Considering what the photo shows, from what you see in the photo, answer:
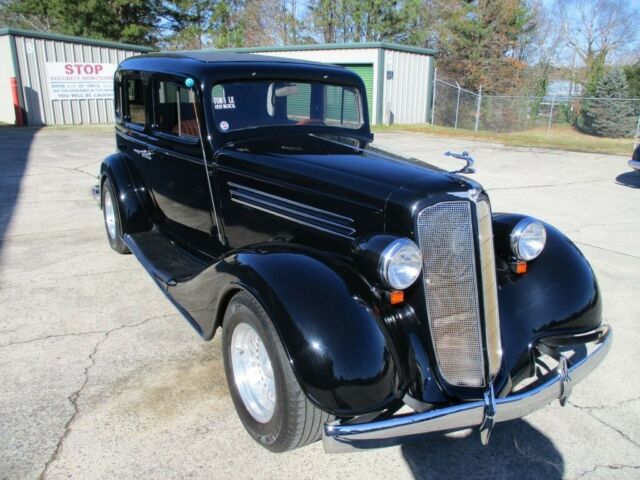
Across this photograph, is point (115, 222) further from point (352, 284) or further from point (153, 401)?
point (352, 284)

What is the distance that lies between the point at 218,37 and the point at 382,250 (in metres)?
30.0

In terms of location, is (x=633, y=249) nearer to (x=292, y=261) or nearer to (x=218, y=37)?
(x=292, y=261)

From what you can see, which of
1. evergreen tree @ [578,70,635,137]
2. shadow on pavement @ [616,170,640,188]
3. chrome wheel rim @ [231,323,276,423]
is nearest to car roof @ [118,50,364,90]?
chrome wheel rim @ [231,323,276,423]

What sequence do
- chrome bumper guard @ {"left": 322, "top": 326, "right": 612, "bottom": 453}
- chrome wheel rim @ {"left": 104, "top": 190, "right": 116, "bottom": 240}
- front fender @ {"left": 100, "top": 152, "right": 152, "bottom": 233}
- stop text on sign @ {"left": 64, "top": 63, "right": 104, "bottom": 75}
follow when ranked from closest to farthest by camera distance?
1. chrome bumper guard @ {"left": 322, "top": 326, "right": 612, "bottom": 453}
2. front fender @ {"left": 100, "top": 152, "right": 152, "bottom": 233}
3. chrome wheel rim @ {"left": 104, "top": 190, "right": 116, "bottom": 240}
4. stop text on sign @ {"left": 64, "top": 63, "right": 104, "bottom": 75}

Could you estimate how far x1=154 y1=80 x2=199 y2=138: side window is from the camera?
144 inches

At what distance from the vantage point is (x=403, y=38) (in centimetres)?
2961

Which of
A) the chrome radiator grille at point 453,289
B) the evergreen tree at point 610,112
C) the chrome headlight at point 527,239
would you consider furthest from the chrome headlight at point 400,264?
the evergreen tree at point 610,112

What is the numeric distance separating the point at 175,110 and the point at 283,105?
87 cm

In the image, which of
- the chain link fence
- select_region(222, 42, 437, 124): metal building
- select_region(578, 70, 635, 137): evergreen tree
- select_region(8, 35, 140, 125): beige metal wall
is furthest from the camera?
the chain link fence

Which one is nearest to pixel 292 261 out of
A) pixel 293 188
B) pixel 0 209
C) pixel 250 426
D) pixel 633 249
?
pixel 293 188

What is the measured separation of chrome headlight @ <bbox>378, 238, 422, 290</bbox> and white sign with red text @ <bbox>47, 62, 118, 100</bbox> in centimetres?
1714

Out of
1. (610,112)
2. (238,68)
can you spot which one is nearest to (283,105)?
(238,68)

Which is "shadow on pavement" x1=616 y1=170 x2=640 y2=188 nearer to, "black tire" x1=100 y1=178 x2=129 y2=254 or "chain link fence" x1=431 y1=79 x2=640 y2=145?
"black tire" x1=100 y1=178 x2=129 y2=254

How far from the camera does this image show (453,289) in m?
2.38
